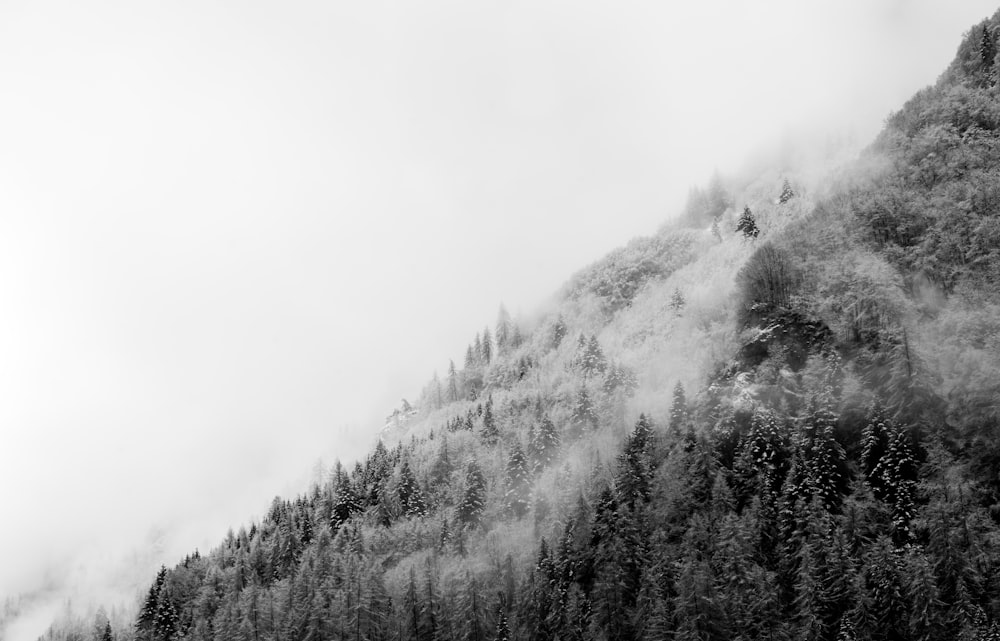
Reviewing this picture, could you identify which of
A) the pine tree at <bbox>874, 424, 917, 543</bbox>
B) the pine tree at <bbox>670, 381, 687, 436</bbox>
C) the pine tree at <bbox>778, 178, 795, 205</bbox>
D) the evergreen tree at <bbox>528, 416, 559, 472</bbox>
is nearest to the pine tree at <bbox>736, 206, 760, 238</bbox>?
the pine tree at <bbox>778, 178, 795, 205</bbox>

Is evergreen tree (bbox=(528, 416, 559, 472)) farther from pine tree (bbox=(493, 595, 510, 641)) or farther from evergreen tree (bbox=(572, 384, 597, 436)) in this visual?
pine tree (bbox=(493, 595, 510, 641))

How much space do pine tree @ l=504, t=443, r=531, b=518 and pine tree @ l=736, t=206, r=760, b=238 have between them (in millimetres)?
69176

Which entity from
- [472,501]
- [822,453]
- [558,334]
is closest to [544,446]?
[472,501]

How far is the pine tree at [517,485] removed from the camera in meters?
131

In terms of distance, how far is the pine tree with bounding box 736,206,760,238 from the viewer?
164 meters

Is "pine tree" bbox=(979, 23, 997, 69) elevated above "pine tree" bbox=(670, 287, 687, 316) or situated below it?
above

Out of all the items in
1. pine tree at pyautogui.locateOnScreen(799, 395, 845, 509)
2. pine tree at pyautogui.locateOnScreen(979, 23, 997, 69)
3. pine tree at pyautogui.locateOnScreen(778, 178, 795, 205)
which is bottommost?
pine tree at pyautogui.locateOnScreen(799, 395, 845, 509)

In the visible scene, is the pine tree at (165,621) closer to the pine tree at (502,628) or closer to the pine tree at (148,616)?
the pine tree at (148,616)

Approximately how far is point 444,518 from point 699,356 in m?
52.7

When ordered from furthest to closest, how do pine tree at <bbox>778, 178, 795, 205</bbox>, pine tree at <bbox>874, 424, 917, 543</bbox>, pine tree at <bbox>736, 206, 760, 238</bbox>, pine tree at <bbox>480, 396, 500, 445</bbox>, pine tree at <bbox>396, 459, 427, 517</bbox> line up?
1. pine tree at <bbox>778, 178, 795, 205</bbox>
2. pine tree at <bbox>736, 206, 760, 238</bbox>
3. pine tree at <bbox>480, 396, 500, 445</bbox>
4. pine tree at <bbox>396, 459, 427, 517</bbox>
5. pine tree at <bbox>874, 424, 917, 543</bbox>

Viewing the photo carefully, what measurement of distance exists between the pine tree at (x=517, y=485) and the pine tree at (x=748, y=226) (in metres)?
69.2

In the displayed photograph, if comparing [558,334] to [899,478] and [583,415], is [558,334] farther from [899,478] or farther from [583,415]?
[899,478]

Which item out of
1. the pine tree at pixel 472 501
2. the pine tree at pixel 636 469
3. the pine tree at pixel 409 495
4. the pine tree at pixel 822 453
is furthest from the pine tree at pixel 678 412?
the pine tree at pixel 409 495

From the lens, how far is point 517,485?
13400cm
